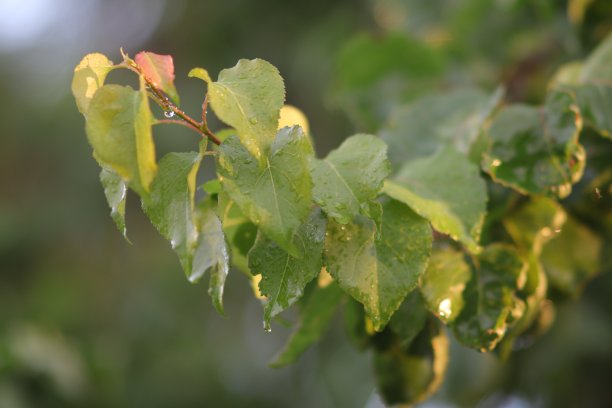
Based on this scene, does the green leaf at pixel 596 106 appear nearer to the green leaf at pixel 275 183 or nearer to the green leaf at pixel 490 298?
the green leaf at pixel 490 298

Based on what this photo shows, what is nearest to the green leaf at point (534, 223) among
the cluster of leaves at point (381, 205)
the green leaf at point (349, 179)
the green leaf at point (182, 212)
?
the cluster of leaves at point (381, 205)

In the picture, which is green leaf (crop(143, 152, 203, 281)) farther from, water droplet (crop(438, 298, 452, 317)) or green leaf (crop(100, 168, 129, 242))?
water droplet (crop(438, 298, 452, 317))

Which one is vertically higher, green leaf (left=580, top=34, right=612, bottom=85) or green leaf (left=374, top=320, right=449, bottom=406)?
green leaf (left=580, top=34, right=612, bottom=85)

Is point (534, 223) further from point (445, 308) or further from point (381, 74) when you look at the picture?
point (381, 74)

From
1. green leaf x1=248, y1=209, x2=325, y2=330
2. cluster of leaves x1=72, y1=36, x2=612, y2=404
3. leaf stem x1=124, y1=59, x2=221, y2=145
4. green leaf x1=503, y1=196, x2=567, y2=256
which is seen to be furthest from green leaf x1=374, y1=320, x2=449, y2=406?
leaf stem x1=124, y1=59, x2=221, y2=145

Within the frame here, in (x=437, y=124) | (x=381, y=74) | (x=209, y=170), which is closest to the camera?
(x=437, y=124)

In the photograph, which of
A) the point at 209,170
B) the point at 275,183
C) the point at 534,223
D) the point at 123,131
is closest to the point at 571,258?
the point at 534,223

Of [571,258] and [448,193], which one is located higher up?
[448,193]
